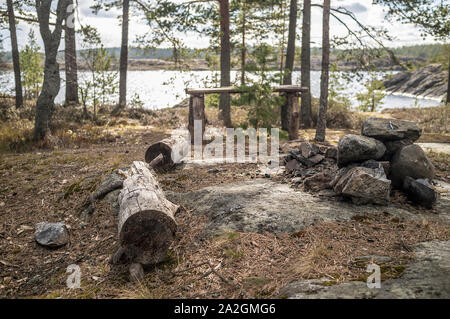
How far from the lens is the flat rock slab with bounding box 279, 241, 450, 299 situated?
8.93 ft

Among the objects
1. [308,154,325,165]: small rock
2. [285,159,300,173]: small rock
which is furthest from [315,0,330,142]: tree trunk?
[285,159,300,173]: small rock

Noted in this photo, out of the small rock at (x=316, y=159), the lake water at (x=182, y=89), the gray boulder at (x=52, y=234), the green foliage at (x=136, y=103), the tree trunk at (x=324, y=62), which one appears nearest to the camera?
the gray boulder at (x=52, y=234)

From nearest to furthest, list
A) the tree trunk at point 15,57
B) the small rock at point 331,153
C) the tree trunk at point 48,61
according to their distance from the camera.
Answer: the small rock at point 331,153, the tree trunk at point 48,61, the tree trunk at point 15,57

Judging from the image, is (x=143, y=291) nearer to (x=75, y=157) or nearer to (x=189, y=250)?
(x=189, y=250)

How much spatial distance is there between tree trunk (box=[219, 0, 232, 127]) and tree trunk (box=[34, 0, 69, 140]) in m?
5.40

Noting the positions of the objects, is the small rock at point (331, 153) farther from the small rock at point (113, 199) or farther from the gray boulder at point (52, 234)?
the gray boulder at point (52, 234)

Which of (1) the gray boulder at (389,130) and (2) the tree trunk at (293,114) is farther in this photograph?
(2) the tree trunk at (293,114)

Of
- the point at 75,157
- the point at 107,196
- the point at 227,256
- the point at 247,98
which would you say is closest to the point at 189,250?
the point at 227,256

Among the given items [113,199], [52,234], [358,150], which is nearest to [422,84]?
[358,150]

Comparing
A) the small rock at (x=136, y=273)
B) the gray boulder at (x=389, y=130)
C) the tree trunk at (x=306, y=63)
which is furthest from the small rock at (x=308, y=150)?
the tree trunk at (x=306, y=63)

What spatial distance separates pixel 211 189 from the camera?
5855mm

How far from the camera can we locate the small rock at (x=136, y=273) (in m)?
3.65

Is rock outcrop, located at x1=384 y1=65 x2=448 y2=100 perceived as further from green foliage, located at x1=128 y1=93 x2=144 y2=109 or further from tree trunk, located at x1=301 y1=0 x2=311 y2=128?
green foliage, located at x1=128 y1=93 x2=144 y2=109

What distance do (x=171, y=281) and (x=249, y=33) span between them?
18417 millimetres
